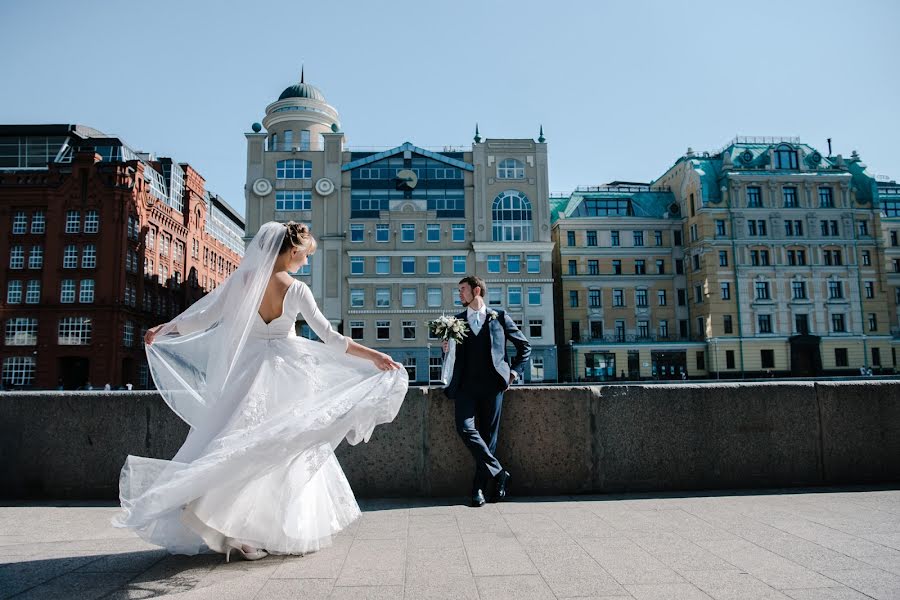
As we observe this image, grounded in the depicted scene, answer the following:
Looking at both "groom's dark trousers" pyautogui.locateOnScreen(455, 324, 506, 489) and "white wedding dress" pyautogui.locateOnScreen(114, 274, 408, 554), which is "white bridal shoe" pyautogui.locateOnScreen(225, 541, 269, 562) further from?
"groom's dark trousers" pyautogui.locateOnScreen(455, 324, 506, 489)

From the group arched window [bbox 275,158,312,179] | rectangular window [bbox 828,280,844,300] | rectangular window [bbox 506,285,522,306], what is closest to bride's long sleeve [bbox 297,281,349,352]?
rectangular window [bbox 506,285,522,306]

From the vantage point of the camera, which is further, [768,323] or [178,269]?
[178,269]

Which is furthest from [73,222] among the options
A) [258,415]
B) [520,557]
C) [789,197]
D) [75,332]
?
[789,197]

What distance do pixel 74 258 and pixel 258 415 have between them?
201 feet

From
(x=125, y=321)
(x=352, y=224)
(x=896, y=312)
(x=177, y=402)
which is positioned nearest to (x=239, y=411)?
(x=177, y=402)

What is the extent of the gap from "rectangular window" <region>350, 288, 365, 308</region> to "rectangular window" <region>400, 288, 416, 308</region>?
131 inches

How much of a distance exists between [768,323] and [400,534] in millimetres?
61022

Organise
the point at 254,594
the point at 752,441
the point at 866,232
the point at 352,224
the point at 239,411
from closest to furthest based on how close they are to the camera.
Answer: the point at 254,594, the point at 239,411, the point at 752,441, the point at 352,224, the point at 866,232

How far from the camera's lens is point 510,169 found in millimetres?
57781

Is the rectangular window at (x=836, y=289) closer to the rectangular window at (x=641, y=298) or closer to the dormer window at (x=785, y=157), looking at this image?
the dormer window at (x=785, y=157)

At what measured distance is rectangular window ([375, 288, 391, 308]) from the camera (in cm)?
5572

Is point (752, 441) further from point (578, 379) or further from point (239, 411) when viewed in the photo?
point (578, 379)

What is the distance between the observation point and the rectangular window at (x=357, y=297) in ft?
182

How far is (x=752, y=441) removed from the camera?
7188 mm
